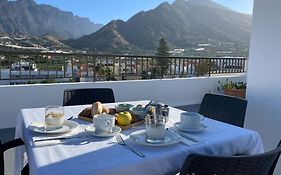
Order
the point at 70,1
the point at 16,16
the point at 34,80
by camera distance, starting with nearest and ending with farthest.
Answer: the point at 34,80
the point at 16,16
the point at 70,1

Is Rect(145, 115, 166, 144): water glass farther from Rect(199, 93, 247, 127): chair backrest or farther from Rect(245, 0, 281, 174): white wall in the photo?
Rect(245, 0, 281, 174): white wall

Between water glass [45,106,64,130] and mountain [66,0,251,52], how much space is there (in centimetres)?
654

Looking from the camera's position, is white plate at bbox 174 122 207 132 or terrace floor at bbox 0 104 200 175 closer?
white plate at bbox 174 122 207 132

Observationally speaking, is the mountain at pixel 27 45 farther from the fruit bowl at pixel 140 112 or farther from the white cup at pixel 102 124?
the white cup at pixel 102 124

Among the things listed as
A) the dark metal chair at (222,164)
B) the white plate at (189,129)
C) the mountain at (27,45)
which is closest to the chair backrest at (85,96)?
the white plate at (189,129)

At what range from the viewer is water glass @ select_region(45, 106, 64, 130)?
4.89 ft

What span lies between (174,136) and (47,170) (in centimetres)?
63

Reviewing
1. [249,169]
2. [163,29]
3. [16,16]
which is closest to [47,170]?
[249,169]

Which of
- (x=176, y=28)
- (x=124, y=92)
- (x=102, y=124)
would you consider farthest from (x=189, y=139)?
(x=176, y=28)

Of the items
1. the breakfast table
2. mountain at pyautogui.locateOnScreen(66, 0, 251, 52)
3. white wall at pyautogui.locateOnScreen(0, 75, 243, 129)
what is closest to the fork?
the breakfast table

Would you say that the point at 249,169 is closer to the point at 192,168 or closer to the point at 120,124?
the point at 192,168

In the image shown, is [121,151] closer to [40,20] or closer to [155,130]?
[155,130]

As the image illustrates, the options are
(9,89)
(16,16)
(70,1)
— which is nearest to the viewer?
(9,89)

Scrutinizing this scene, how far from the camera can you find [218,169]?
1060 millimetres
